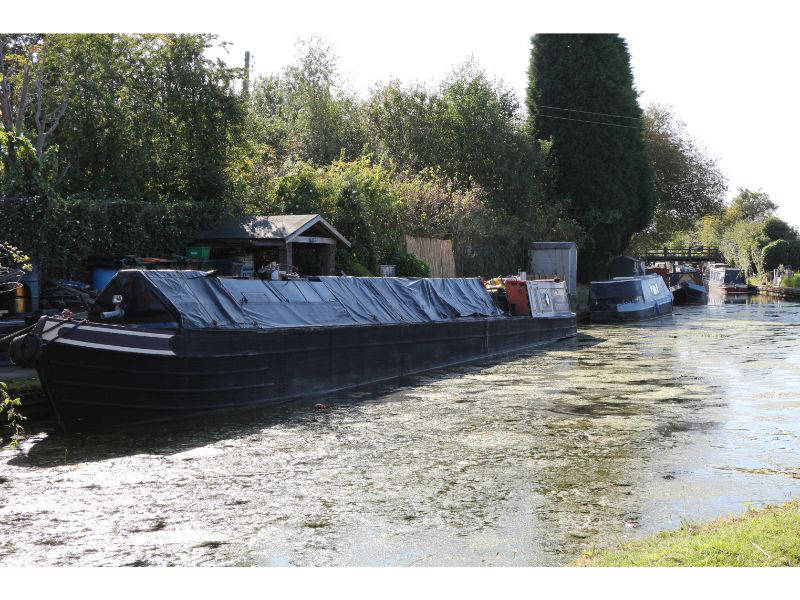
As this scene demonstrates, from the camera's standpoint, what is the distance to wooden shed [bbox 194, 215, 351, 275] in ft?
71.3

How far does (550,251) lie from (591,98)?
9.50m

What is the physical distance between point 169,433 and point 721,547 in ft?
26.0

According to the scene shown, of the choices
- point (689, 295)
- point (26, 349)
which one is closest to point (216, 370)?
point (26, 349)

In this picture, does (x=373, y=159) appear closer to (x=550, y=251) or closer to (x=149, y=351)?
(x=550, y=251)

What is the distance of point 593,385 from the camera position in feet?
53.8

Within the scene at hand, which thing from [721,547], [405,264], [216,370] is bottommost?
[721,547]

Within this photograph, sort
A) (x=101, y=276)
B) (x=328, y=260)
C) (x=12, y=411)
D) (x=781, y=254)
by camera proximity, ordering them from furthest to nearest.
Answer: (x=781, y=254), (x=328, y=260), (x=101, y=276), (x=12, y=411)

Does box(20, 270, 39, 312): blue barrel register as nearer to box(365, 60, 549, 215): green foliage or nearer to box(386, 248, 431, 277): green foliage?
box(386, 248, 431, 277): green foliage

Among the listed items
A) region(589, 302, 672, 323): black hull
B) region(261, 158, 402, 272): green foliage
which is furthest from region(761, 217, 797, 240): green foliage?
region(261, 158, 402, 272): green foliage

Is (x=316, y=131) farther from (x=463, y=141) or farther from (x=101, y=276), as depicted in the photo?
(x=101, y=276)

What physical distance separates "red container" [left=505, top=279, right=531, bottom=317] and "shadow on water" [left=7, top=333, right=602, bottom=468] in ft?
36.2

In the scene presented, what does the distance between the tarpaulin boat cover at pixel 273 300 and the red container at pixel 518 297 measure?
380 cm

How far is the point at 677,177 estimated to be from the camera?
53.8 m

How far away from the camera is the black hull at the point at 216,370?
11312mm
